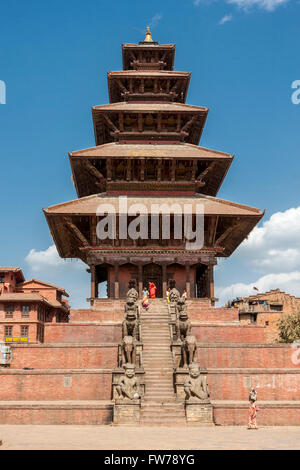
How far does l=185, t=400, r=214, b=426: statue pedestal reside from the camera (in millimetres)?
15781

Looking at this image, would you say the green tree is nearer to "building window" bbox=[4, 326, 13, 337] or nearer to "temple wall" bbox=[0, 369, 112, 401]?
"building window" bbox=[4, 326, 13, 337]

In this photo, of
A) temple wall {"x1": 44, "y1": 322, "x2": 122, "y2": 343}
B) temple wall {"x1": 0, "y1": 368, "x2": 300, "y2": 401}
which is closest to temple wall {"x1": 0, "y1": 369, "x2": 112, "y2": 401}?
temple wall {"x1": 0, "y1": 368, "x2": 300, "y2": 401}

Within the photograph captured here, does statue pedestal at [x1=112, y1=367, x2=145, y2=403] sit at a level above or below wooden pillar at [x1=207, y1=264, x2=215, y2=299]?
below

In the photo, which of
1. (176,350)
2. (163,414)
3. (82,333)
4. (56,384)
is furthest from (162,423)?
(82,333)

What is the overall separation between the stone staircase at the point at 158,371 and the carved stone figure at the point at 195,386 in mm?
525

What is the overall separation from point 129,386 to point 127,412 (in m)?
0.81

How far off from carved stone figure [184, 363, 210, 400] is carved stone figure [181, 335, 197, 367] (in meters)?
1.34

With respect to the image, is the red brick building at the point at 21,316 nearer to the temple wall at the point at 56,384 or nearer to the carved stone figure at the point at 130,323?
the temple wall at the point at 56,384

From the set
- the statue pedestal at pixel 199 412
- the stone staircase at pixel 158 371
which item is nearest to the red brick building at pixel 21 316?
the stone staircase at pixel 158 371

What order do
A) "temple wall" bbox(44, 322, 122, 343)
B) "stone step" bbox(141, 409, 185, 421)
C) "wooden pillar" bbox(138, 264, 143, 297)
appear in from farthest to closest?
"wooden pillar" bbox(138, 264, 143, 297) → "temple wall" bbox(44, 322, 122, 343) → "stone step" bbox(141, 409, 185, 421)

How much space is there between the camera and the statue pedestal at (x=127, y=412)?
51.6 feet

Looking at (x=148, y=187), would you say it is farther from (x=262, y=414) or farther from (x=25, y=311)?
(x=25, y=311)
